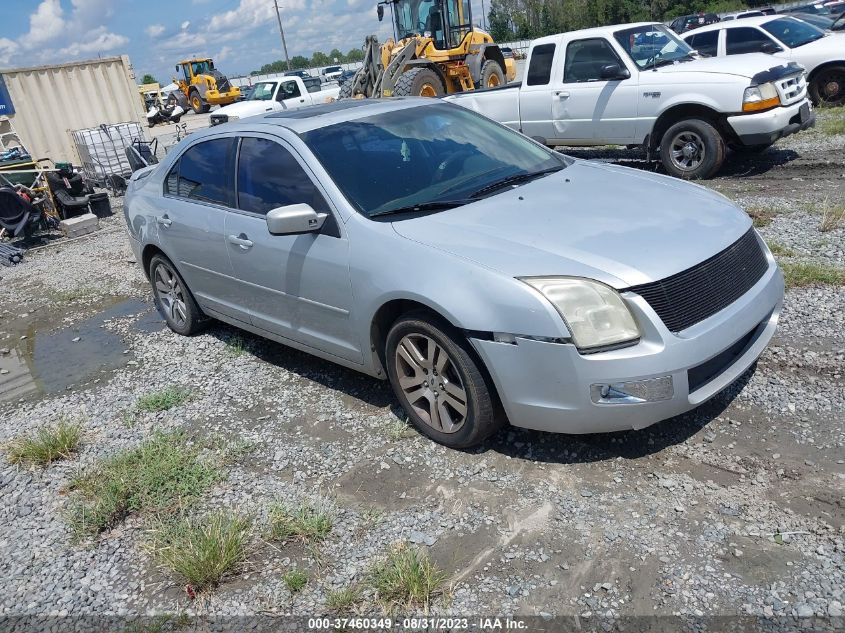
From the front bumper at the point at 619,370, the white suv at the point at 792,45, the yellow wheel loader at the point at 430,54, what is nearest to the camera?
the front bumper at the point at 619,370

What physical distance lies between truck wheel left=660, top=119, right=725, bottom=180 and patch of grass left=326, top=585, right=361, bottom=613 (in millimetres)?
7473

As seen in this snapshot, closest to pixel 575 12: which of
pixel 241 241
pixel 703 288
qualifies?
pixel 241 241

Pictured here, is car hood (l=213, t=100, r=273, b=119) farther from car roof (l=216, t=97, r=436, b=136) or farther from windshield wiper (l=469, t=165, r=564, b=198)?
windshield wiper (l=469, t=165, r=564, b=198)

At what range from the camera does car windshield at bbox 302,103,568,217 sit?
13.0 ft

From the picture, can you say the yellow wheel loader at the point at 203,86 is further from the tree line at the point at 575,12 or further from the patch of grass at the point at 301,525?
the patch of grass at the point at 301,525

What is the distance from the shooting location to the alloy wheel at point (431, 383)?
348 cm

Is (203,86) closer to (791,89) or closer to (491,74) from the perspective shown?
(491,74)

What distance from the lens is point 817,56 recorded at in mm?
11836

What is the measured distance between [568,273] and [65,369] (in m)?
4.72

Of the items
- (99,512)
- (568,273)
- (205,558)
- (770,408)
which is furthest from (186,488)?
(770,408)

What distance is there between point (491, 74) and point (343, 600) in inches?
574

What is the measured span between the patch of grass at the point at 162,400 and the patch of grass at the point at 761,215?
5.21 metres

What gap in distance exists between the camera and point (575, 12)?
5894 cm

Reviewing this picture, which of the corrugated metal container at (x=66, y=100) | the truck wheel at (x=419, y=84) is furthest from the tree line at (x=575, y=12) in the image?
the corrugated metal container at (x=66, y=100)
